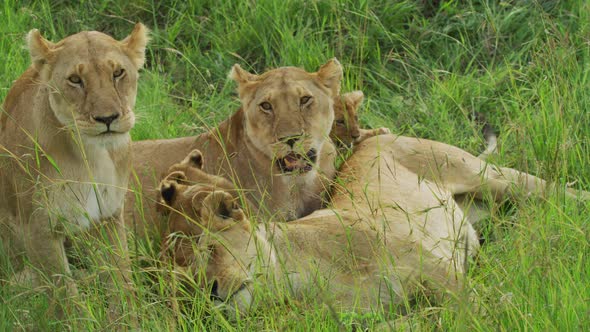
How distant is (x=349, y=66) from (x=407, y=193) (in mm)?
1170

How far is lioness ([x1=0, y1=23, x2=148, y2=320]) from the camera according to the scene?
3.85 meters

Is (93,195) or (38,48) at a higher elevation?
(38,48)

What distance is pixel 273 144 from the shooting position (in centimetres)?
466

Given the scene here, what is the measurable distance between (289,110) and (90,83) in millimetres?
1119

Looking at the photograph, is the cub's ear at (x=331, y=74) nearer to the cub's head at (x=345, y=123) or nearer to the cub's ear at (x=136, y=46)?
A: the cub's head at (x=345, y=123)

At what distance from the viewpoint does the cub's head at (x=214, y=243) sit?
358cm

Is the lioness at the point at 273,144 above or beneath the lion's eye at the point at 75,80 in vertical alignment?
beneath

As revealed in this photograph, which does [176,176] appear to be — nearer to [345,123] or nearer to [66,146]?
[66,146]

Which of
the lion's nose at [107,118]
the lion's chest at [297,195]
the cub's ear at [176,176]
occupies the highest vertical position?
the lion's nose at [107,118]

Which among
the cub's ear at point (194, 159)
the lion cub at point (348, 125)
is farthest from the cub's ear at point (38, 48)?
the lion cub at point (348, 125)

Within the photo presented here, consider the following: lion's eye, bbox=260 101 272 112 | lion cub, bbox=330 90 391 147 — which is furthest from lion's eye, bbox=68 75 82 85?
lion cub, bbox=330 90 391 147

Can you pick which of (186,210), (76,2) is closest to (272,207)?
(186,210)

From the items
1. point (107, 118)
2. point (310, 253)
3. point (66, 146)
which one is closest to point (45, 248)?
point (66, 146)

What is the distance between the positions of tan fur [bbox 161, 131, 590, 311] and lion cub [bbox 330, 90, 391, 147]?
52cm
